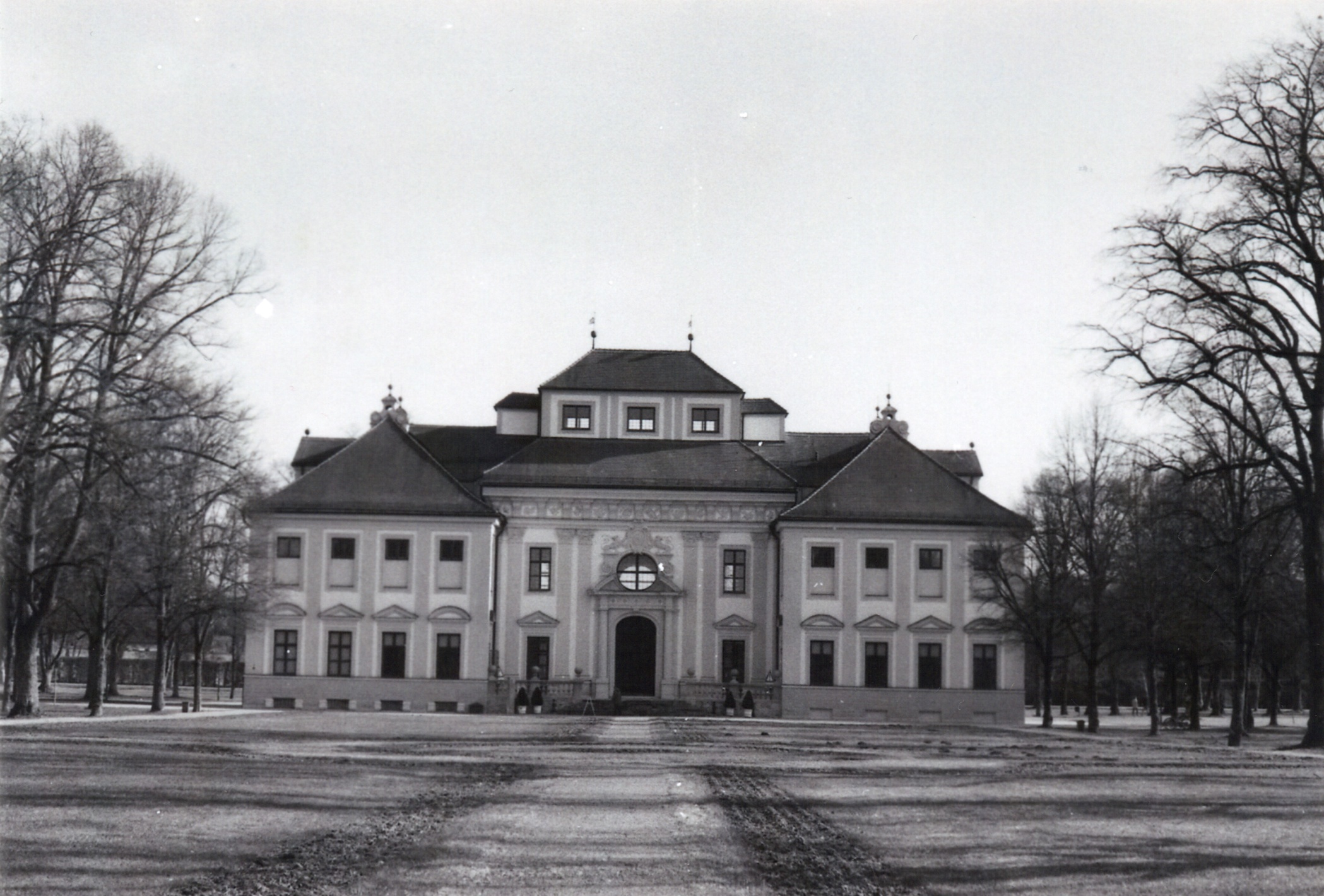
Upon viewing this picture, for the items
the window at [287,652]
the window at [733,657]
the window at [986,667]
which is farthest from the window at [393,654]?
the window at [986,667]

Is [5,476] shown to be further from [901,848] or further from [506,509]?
[506,509]

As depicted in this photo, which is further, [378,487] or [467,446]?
[467,446]

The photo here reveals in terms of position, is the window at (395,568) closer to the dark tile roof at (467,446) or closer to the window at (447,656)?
the window at (447,656)

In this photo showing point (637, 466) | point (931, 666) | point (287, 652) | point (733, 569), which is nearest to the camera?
point (287, 652)

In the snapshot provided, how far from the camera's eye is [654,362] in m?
63.2

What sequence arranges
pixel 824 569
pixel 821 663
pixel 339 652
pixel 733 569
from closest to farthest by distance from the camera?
pixel 339 652 < pixel 821 663 < pixel 824 569 < pixel 733 569

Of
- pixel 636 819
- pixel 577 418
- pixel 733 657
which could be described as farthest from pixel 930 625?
pixel 636 819

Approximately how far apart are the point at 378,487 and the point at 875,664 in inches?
792

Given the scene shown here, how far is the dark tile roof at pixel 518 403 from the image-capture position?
6388cm

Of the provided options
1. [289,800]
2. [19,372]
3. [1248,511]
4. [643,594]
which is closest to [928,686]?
[643,594]

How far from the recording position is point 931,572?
56562mm

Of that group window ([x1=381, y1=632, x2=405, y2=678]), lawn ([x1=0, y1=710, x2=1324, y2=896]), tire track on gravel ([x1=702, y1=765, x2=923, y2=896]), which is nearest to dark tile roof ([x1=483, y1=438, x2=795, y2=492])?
window ([x1=381, y1=632, x2=405, y2=678])

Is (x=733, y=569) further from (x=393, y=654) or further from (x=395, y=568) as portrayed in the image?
(x=393, y=654)

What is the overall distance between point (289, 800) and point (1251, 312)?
75.0 ft
